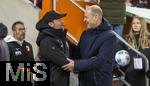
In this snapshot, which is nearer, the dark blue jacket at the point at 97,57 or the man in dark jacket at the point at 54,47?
the dark blue jacket at the point at 97,57

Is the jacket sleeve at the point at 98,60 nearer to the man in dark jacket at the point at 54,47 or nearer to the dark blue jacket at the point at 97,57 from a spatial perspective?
the dark blue jacket at the point at 97,57

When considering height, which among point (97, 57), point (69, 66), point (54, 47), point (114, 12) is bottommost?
point (69, 66)

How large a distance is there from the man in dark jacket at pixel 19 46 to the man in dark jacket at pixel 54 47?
1506mm

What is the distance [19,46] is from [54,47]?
1.80 m

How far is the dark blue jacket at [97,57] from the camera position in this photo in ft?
19.1

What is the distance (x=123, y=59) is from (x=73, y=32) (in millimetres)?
1856

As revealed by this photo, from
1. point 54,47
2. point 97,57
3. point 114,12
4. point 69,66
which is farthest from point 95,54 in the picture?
point 114,12

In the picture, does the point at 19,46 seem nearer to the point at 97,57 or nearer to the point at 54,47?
the point at 54,47

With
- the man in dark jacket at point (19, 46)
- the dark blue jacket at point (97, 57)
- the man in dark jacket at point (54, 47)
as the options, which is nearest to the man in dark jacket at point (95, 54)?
the dark blue jacket at point (97, 57)

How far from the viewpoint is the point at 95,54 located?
591 centimetres

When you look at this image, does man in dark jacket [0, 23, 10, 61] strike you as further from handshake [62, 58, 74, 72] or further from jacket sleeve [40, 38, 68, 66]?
handshake [62, 58, 74, 72]

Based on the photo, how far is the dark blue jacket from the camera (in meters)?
5.83

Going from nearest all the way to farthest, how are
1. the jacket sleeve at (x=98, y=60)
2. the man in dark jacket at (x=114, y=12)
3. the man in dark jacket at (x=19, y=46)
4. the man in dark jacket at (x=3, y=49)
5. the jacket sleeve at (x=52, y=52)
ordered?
1. the jacket sleeve at (x=98, y=60)
2. the jacket sleeve at (x=52, y=52)
3. the man in dark jacket at (x=3, y=49)
4. the man in dark jacket at (x=19, y=46)
5. the man in dark jacket at (x=114, y=12)

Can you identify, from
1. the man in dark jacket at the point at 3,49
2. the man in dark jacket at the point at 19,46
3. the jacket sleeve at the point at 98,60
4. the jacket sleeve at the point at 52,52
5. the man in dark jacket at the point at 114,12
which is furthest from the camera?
the man in dark jacket at the point at 114,12
